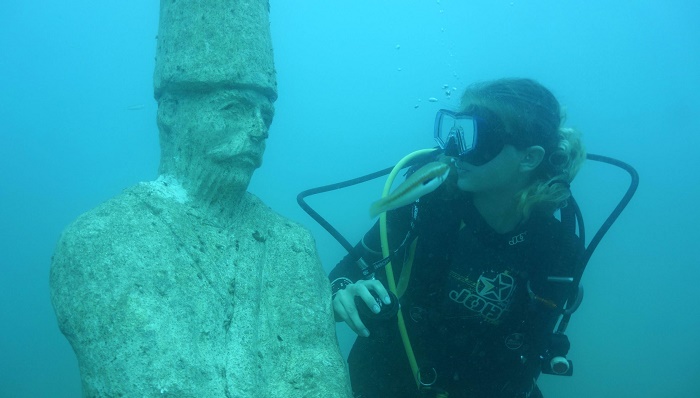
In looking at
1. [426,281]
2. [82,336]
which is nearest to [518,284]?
[426,281]

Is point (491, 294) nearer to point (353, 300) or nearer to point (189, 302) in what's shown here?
point (353, 300)

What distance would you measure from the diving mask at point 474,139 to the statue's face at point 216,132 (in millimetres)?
1494

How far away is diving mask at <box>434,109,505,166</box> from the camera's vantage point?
3475 mm

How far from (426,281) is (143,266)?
Result: 2234 mm

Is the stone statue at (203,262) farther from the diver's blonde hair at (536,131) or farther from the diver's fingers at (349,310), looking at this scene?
the diver's blonde hair at (536,131)

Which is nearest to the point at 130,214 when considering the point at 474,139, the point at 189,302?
the point at 189,302

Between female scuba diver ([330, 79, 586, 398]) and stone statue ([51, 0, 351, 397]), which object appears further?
female scuba diver ([330, 79, 586, 398])

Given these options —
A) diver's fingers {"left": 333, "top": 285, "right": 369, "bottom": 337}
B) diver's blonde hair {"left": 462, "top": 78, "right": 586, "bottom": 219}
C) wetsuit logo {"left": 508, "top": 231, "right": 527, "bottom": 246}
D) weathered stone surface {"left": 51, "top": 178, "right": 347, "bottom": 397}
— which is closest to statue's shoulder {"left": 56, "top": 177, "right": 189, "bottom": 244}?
weathered stone surface {"left": 51, "top": 178, "right": 347, "bottom": 397}

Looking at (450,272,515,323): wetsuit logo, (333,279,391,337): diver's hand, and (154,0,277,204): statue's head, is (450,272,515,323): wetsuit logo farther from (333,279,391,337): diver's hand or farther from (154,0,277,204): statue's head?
(154,0,277,204): statue's head

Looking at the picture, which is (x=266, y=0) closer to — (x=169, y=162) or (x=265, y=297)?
(x=169, y=162)

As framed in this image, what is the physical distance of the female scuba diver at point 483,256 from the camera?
3.54 m

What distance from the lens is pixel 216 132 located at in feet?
9.46

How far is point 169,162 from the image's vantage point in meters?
3.02

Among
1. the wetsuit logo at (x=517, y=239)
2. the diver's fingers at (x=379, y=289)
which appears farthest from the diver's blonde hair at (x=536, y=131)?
the diver's fingers at (x=379, y=289)
